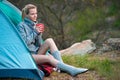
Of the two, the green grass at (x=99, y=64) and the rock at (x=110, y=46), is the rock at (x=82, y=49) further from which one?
the green grass at (x=99, y=64)

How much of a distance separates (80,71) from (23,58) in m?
0.92

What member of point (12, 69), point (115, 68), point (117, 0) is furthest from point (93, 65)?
point (117, 0)

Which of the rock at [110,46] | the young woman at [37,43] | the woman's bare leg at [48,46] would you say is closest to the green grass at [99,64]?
the young woman at [37,43]

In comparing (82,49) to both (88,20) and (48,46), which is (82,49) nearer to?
(48,46)

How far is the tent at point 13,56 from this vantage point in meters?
8.95

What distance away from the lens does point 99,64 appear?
33.8 feet

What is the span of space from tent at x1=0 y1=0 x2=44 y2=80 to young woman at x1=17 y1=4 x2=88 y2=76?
0.23 metres

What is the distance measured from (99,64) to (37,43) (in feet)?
3.89

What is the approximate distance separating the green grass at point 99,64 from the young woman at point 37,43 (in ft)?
1.55

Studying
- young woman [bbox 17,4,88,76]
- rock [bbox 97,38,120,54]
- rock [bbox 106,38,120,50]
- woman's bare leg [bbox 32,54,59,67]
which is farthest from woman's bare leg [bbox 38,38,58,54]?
rock [bbox 106,38,120,50]

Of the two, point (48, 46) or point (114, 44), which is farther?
point (114, 44)

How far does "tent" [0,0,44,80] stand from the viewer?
8.95m

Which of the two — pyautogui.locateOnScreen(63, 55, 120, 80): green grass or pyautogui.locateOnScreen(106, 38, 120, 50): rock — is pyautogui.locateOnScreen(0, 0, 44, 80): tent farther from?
pyautogui.locateOnScreen(106, 38, 120, 50): rock

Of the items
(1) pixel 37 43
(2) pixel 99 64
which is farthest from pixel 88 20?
(1) pixel 37 43
